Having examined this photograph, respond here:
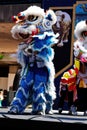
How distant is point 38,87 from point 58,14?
204 inches

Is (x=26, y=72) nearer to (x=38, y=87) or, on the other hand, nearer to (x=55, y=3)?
(x=38, y=87)

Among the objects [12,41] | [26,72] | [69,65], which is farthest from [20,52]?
[12,41]

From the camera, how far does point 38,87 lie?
5320 millimetres

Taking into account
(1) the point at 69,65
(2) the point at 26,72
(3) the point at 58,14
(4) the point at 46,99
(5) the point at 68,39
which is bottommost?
(4) the point at 46,99

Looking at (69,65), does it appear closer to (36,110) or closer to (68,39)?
(68,39)

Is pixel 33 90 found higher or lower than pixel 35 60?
lower

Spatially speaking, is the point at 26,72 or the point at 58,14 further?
the point at 58,14

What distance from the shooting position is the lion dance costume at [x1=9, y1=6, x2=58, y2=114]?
5.33 m

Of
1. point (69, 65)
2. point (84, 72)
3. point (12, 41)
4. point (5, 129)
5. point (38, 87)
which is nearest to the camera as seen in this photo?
point (5, 129)

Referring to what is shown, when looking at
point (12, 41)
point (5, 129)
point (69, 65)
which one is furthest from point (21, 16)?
point (12, 41)

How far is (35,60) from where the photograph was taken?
546cm

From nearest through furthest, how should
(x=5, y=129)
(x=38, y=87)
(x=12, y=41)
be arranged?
(x=5, y=129) < (x=38, y=87) < (x=12, y=41)

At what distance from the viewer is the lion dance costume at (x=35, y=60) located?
5328 millimetres

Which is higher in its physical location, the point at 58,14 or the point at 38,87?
the point at 58,14
